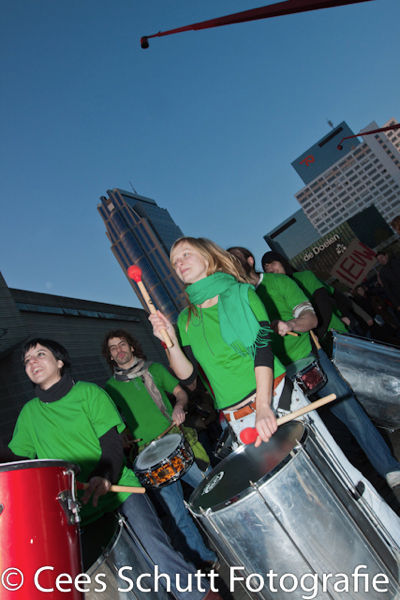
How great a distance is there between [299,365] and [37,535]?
1992mm

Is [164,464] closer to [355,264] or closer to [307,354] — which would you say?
[307,354]

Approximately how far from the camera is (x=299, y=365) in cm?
282

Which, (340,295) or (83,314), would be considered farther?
(83,314)

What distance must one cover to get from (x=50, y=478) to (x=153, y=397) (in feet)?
6.90

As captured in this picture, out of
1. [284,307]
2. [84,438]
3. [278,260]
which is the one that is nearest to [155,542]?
[84,438]

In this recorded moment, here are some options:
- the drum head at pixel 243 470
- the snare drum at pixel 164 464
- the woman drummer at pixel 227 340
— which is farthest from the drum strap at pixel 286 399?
the snare drum at pixel 164 464

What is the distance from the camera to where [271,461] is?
162 centimetres

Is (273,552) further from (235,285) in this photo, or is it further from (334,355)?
(334,355)

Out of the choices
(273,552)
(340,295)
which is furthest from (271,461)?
(340,295)

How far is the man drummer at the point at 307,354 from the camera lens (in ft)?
9.65

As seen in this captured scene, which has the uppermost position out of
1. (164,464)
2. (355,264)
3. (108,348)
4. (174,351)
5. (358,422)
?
(108,348)

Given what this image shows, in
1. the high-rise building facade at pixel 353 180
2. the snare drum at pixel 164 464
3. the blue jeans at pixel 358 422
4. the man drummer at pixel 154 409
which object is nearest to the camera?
the snare drum at pixel 164 464

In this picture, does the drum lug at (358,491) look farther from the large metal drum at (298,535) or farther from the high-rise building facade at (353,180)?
the high-rise building facade at (353,180)

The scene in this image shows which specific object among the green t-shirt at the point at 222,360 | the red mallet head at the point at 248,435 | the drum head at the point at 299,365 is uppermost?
the green t-shirt at the point at 222,360
